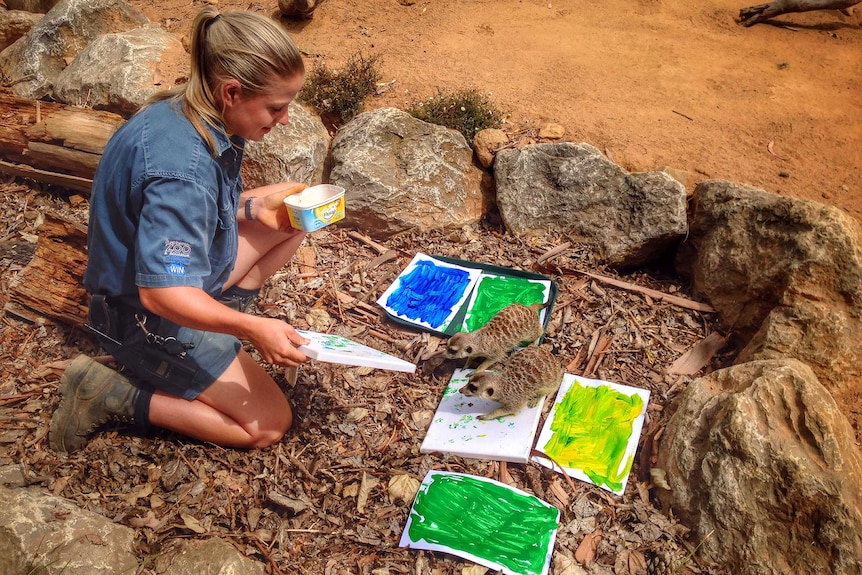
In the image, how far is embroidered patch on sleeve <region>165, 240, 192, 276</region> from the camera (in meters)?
2.66

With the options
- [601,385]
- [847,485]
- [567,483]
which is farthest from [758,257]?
[567,483]

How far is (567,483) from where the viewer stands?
3447 millimetres

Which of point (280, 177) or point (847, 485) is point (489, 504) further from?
point (280, 177)

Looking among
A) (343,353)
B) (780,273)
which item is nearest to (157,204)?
(343,353)

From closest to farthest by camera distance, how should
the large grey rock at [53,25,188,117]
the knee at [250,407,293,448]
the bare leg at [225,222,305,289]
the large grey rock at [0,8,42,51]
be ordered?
the knee at [250,407,293,448], the bare leg at [225,222,305,289], the large grey rock at [53,25,188,117], the large grey rock at [0,8,42,51]

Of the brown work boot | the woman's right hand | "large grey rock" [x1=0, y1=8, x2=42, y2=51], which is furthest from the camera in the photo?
"large grey rock" [x1=0, y1=8, x2=42, y2=51]

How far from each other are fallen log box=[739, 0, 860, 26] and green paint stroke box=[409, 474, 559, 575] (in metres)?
7.29

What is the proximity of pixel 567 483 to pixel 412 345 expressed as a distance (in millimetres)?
1447

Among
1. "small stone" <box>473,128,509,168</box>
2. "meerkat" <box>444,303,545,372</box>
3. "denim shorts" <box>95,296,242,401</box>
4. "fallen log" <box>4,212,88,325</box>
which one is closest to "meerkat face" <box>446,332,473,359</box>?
"meerkat" <box>444,303,545,372</box>

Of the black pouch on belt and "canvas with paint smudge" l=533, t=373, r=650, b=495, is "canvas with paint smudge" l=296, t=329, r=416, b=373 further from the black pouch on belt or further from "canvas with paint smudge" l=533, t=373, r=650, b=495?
"canvas with paint smudge" l=533, t=373, r=650, b=495

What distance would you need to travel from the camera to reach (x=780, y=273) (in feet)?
13.4

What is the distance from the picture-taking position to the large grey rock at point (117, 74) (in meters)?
5.86

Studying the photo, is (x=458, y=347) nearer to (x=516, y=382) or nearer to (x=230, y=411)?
(x=516, y=382)

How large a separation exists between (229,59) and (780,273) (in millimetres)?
3579
